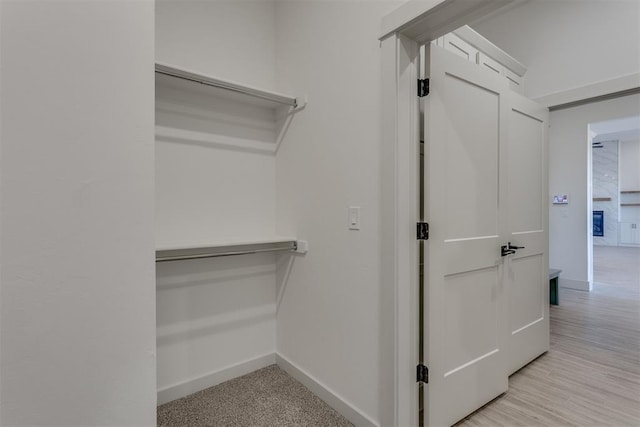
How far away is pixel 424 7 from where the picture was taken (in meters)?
1.33

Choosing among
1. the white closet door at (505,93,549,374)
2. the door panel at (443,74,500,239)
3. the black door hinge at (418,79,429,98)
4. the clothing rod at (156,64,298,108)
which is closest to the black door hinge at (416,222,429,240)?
the door panel at (443,74,500,239)

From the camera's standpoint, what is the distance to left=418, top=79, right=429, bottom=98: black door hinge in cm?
155

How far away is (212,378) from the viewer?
6.90 feet

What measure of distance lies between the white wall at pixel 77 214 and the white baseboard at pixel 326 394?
1123 millimetres

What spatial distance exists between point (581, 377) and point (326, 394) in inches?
74.1

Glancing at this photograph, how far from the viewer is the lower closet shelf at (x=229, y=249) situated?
1.66 m

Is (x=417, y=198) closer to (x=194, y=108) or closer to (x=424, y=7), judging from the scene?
(x=424, y=7)

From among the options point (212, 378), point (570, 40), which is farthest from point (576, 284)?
point (212, 378)

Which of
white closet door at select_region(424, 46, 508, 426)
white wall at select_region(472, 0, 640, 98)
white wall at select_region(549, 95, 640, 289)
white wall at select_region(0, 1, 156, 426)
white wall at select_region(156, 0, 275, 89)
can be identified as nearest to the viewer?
white wall at select_region(0, 1, 156, 426)

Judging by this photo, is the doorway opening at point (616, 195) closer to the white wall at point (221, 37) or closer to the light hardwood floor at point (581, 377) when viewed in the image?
the light hardwood floor at point (581, 377)

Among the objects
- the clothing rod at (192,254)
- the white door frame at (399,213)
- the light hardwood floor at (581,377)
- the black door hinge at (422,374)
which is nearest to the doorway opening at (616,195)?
the light hardwood floor at (581,377)

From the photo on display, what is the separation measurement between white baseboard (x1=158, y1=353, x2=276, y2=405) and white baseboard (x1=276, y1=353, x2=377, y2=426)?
126mm

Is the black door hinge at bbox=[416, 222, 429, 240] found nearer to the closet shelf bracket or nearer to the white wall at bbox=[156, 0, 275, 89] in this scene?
the closet shelf bracket

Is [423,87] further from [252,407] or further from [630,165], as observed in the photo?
[630,165]
